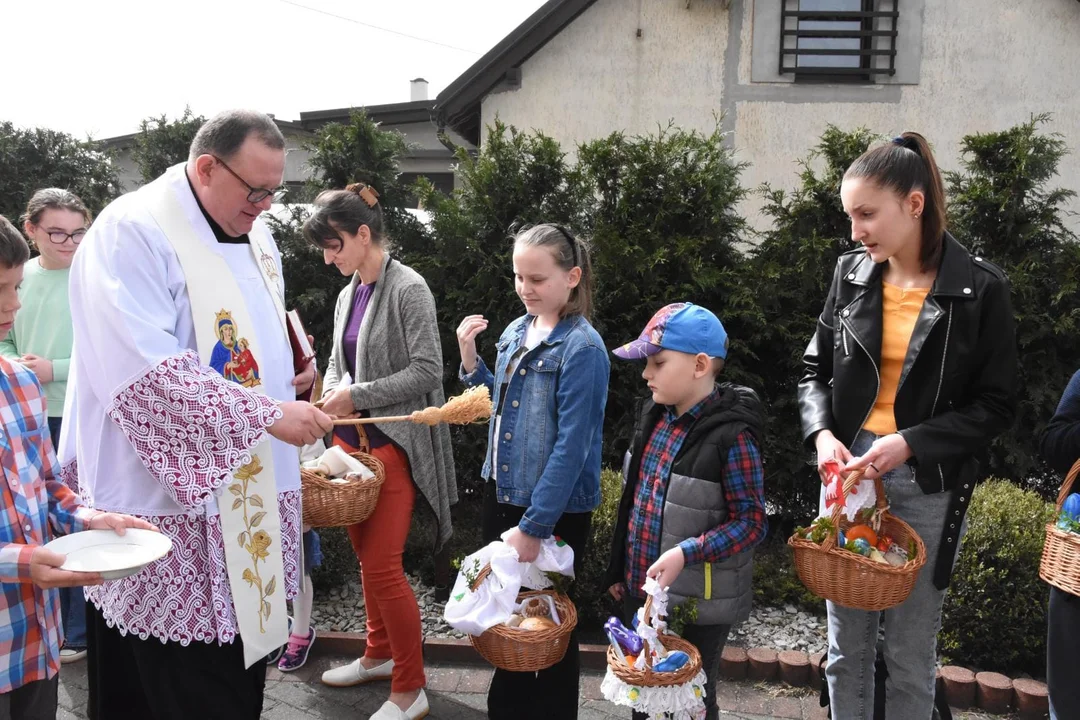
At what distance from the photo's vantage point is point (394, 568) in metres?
3.49

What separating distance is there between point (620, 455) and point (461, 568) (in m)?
2.53

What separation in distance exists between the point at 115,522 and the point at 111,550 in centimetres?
14

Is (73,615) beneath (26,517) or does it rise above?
beneath

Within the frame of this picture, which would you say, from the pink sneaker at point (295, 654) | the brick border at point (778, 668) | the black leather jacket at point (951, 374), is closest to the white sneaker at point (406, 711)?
the brick border at point (778, 668)

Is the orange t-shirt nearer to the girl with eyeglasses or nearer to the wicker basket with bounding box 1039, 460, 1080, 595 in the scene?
the wicker basket with bounding box 1039, 460, 1080, 595

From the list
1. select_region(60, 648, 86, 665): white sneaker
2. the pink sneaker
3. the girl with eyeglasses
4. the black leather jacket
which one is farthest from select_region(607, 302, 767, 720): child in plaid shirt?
the girl with eyeglasses

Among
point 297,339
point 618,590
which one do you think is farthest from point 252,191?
point 618,590

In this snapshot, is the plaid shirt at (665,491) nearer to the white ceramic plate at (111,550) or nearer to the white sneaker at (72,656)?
the white ceramic plate at (111,550)

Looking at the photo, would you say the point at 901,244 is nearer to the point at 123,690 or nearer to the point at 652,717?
the point at 652,717

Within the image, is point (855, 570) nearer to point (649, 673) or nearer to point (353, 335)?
point (649, 673)

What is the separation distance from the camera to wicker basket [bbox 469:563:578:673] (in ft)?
8.91

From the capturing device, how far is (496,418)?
3.19 m

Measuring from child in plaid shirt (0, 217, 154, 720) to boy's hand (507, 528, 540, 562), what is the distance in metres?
1.21

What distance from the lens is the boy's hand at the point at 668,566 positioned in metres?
2.49
